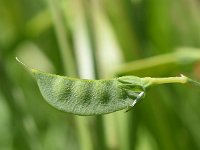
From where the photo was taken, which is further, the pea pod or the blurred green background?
the blurred green background

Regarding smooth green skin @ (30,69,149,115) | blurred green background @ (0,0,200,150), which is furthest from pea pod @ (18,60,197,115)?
blurred green background @ (0,0,200,150)

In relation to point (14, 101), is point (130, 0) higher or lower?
higher

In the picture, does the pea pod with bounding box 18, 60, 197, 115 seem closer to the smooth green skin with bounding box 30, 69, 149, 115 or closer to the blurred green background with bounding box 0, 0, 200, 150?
the smooth green skin with bounding box 30, 69, 149, 115

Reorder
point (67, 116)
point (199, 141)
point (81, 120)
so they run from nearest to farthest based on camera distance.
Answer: point (81, 120)
point (199, 141)
point (67, 116)

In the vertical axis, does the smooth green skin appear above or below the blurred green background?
above

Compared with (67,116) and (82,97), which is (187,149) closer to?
(67,116)

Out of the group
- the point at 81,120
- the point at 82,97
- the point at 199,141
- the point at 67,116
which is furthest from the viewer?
the point at 67,116

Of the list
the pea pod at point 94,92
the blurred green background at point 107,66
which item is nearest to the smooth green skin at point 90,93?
the pea pod at point 94,92

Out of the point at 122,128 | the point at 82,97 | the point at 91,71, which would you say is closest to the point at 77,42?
the point at 91,71
